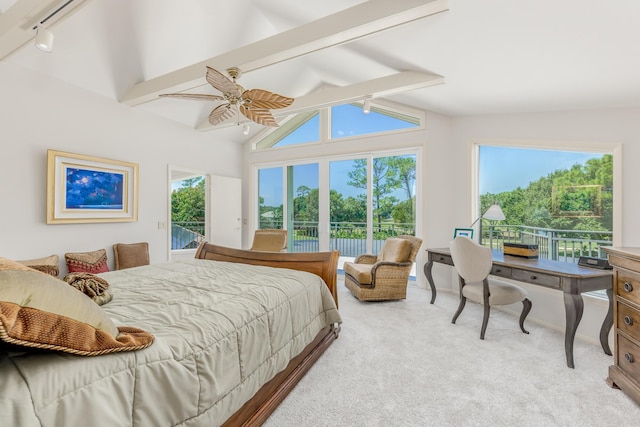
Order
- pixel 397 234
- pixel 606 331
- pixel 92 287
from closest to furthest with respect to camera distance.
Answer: pixel 92 287 < pixel 606 331 < pixel 397 234

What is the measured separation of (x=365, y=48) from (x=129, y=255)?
400 centimetres

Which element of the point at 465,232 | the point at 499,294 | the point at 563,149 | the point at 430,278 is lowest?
the point at 430,278

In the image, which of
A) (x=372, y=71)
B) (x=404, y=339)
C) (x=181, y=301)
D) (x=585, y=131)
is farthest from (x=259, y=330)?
(x=585, y=131)

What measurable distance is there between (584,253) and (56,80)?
6.24 m

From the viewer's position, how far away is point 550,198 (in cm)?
332

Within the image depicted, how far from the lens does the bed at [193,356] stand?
82 centimetres

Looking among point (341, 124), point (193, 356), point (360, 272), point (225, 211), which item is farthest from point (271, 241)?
point (193, 356)

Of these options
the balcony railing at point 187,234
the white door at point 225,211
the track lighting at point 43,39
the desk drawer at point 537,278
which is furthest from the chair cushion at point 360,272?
the track lighting at point 43,39

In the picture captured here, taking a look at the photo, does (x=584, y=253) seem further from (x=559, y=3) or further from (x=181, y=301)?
(x=181, y=301)

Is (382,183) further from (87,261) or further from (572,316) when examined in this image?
(87,261)

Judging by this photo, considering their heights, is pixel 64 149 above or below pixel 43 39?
below

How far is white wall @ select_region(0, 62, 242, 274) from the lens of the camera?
3.01m

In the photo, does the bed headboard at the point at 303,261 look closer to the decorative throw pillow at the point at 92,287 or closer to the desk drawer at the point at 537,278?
the decorative throw pillow at the point at 92,287

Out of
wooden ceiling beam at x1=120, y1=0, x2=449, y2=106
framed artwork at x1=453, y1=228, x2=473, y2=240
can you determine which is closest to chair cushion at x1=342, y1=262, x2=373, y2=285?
framed artwork at x1=453, y1=228, x2=473, y2=240
